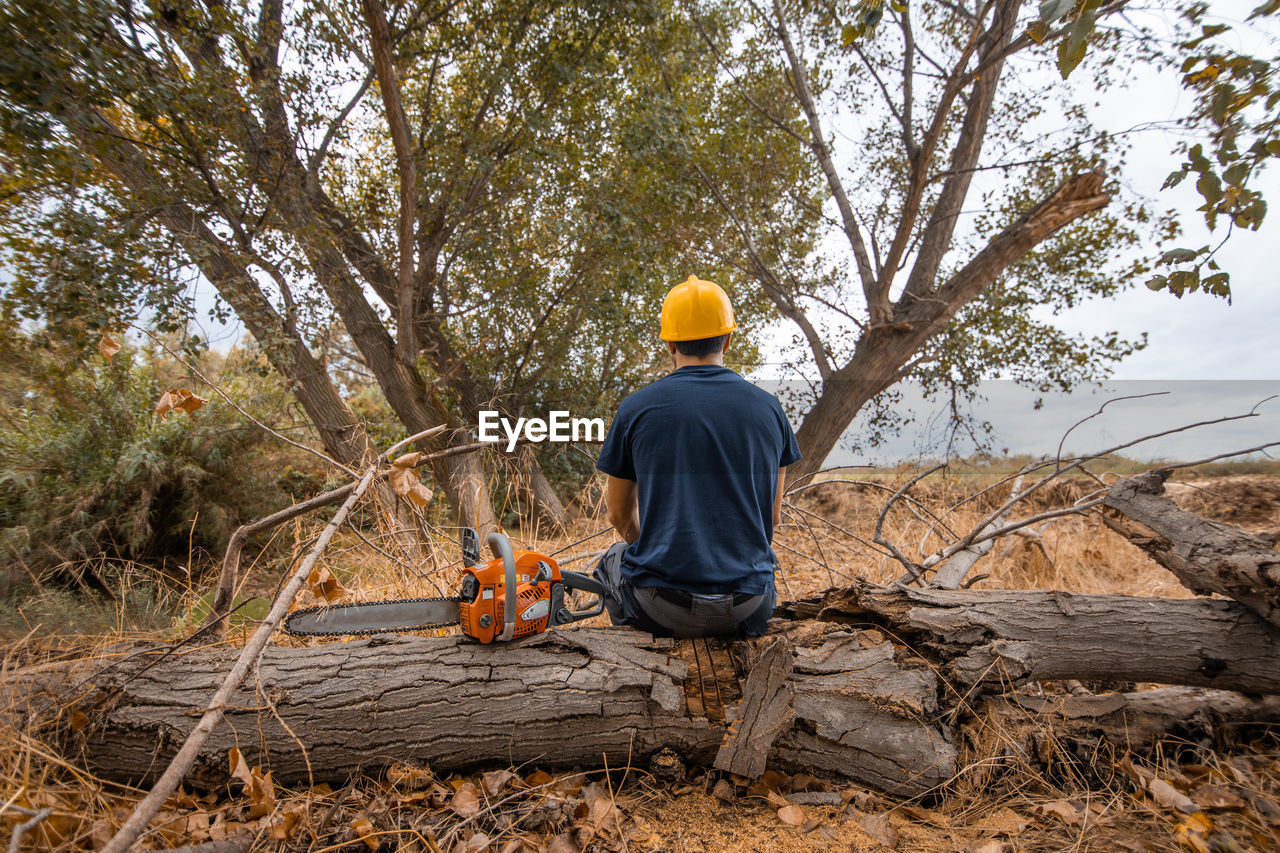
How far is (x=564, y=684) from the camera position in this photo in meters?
2.13

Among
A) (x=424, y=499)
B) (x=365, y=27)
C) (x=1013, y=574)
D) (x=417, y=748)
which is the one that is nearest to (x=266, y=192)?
(x=365, y=27)

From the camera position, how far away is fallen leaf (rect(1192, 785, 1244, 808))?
1.94 m

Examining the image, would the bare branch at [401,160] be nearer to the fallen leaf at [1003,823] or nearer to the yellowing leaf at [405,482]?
the yellowing leaf at [405,482]

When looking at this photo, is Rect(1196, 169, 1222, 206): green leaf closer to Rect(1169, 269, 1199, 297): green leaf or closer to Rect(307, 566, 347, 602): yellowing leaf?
Rect(1169, 269, 1199, 297): green leaf

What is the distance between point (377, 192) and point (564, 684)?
5.85 m

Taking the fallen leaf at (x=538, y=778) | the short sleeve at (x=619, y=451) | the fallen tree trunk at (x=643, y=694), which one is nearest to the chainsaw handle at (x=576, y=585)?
the fallen tree trunk at (x=643, y=694)

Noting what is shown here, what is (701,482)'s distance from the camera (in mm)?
2277

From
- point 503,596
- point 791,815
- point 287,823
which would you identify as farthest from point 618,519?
point 287,823

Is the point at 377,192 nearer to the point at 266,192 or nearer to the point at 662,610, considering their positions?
the point at 266,192

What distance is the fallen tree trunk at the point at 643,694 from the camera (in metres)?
2.03

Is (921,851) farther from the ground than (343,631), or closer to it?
closer to it

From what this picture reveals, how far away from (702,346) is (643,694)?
4.15 feet

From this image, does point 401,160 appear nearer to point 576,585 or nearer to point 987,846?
point 576,585

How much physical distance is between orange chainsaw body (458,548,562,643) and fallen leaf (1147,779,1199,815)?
6.66 feet
